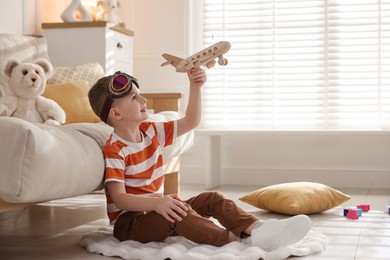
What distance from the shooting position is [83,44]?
376 cm

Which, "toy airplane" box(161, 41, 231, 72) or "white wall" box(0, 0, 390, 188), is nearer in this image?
"toy airplane" box(161, 41, 231, 72)

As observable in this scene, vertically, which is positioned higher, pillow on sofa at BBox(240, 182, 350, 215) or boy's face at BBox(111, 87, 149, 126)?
boy's face at BBox(111, 87, 149, 126)

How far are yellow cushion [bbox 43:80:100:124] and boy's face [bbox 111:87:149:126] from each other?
90cm

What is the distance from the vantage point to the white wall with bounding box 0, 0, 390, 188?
13.4ft

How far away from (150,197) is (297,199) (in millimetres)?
1016

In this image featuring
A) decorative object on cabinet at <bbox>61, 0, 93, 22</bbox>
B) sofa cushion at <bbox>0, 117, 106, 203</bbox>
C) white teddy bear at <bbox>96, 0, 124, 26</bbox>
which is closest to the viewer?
sofa cushion at <bbox>0, 117, 106, 203</bbox>

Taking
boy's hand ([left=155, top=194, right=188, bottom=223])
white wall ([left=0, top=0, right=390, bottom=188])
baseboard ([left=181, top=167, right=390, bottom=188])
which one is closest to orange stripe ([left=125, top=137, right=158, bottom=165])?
boy's hand ([left=155, top=194, right=188, bottom=223])

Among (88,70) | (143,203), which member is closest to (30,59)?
(88,70)

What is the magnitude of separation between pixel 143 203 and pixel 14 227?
89 cm

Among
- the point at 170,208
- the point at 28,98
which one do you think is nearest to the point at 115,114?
the point at 170,208

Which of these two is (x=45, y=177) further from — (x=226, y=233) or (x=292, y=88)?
(x=292, y=88)

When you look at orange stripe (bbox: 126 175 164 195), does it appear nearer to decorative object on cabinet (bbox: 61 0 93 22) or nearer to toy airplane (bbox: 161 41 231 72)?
toy airplane (bbox: 161 41 231 72)

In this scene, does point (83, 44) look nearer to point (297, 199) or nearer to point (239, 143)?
point (239, 143)

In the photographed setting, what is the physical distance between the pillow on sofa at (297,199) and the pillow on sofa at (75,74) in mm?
1011
